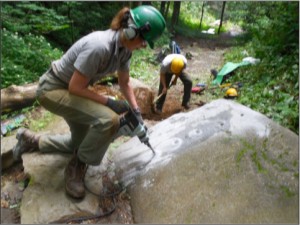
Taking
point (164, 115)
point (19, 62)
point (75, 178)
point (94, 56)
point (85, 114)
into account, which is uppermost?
point (94, 56)

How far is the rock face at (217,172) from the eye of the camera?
2.81 meters

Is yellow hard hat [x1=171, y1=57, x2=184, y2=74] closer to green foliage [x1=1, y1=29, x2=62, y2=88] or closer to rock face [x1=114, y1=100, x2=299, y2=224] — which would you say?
rock face [x1=114, y1=100, x2=299, y2=224]

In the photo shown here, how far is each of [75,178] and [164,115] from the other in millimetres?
3857

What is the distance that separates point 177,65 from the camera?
628 centimetres

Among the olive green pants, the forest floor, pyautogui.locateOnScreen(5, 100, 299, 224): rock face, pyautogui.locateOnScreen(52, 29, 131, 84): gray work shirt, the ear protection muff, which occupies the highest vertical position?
the ear protection muff

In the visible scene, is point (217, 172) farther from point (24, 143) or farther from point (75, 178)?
point (24, 143)

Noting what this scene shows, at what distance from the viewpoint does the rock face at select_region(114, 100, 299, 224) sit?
111 inches

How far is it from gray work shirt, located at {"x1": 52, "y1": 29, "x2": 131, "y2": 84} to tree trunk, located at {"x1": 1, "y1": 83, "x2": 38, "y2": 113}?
7.39 feet

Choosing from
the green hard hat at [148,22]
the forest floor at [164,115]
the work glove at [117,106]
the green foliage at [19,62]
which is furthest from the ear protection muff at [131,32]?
the green foliage at [19,62]

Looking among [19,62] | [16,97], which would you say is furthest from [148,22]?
[19,62]

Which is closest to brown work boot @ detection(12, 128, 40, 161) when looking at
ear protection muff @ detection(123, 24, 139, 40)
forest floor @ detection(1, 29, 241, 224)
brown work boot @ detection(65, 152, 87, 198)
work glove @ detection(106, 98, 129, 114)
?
forest floor @ detection(1, 29, 241, 224)

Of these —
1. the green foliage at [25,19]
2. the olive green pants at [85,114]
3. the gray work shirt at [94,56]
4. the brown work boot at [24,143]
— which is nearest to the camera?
the gray work shirt at [94,56]

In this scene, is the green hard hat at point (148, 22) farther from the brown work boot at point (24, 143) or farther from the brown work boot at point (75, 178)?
the brown work boot at point (24, 143)

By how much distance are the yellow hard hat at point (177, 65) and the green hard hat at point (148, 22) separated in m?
3.58
